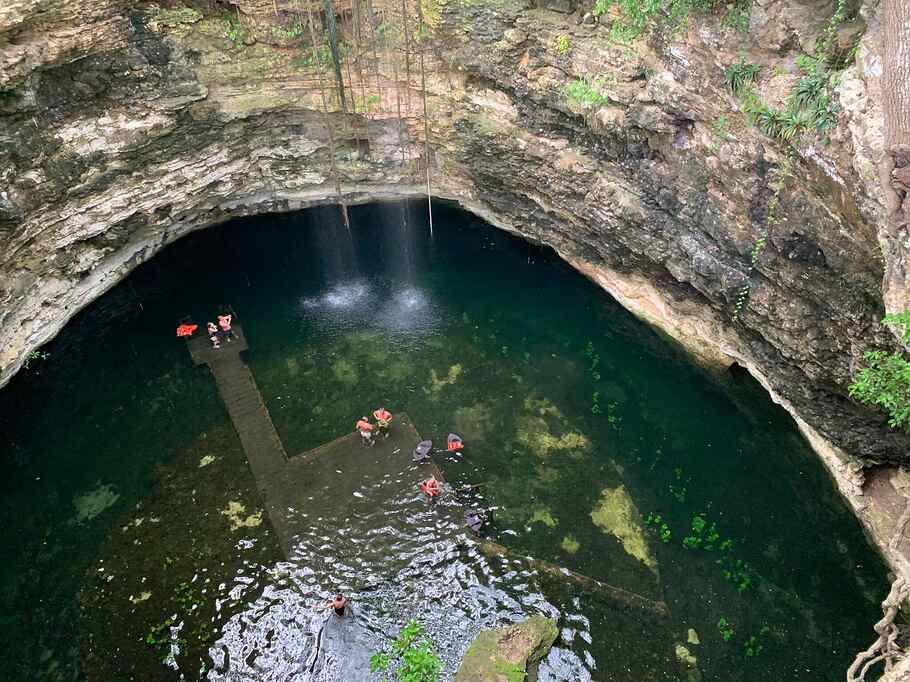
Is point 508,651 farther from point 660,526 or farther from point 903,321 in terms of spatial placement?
point 903,321

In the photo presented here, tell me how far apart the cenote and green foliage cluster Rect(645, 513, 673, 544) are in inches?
1.6

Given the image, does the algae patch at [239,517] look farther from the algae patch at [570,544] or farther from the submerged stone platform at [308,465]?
the algae patch at [570,544]

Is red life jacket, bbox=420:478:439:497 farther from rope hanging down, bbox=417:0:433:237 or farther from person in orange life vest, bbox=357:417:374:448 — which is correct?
rope hanging down, bbox=417:0:433:237

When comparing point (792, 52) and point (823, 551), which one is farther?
point (823, 551)

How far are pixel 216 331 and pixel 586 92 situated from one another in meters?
11.6

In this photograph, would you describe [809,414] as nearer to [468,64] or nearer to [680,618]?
[680,618]

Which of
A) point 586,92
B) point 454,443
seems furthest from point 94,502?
point 586,92

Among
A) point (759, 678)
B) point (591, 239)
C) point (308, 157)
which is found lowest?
point (759, 678)

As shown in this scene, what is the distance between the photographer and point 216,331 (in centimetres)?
1722

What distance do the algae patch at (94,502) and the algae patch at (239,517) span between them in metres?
2.63

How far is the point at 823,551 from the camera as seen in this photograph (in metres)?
13.2

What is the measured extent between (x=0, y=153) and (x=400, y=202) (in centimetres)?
1157

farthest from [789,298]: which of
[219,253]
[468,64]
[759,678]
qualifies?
[219,253]

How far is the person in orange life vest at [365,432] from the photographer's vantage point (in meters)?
15.0
